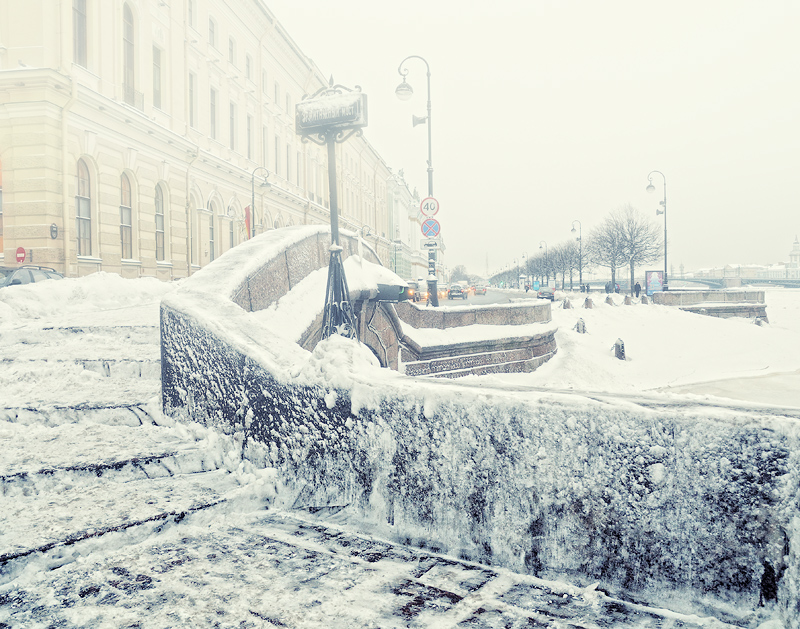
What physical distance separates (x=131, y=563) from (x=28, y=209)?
53.6 feet

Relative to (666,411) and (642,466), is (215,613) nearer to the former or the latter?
(642,466)

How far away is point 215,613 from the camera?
208cm

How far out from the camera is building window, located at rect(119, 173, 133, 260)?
62.0 ft

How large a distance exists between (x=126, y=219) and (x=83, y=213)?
7.20 ft

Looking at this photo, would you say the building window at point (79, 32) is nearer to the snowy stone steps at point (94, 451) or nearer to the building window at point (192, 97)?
the building window at point (192, 97)

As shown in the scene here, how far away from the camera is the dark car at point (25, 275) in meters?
12.7

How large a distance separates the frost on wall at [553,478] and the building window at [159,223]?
1999 centimetres

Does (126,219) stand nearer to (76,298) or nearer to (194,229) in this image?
(194,229)

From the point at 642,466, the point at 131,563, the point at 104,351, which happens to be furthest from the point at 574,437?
the point at 104,351

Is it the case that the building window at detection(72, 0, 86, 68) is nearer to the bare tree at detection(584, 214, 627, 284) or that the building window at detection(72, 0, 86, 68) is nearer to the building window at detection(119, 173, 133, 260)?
the building window at detection(119, 173, 133, 260)

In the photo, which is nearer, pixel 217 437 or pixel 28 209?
pixel 217 437

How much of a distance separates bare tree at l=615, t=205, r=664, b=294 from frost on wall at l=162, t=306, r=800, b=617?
47.0 metres

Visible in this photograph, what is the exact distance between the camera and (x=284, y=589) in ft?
7.42

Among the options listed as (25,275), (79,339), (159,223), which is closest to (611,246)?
(159,223)
